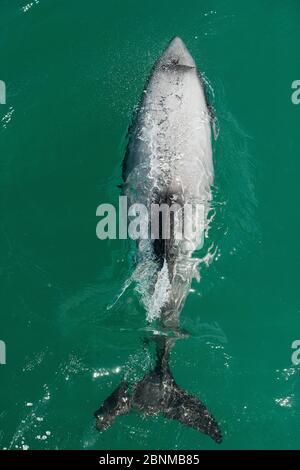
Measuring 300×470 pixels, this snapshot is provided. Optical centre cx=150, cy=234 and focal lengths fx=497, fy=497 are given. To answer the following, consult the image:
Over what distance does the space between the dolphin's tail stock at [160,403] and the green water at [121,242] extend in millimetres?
289

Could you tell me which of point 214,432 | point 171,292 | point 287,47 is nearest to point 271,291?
point 171,292

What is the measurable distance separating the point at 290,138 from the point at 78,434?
1118cm

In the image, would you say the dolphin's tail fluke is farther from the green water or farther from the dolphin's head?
the dolphin's head

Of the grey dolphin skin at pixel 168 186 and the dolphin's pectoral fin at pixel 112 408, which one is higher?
the grey dolphin skin at pixel 168 186

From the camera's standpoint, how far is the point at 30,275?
13641 millimetres

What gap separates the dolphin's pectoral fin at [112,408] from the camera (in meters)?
11.1

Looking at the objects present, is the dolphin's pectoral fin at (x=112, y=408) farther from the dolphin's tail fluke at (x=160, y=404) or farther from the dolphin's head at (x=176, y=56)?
the dolphin's head at (x=176, y=56)

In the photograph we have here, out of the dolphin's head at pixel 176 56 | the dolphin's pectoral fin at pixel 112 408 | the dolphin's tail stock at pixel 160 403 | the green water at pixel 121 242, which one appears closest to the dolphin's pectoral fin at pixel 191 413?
the dolphin's tail stock at pixel 160 403

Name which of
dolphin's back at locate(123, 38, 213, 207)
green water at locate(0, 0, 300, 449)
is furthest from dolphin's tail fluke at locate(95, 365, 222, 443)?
dolphin's back at locate(123, 38, 213, 207)

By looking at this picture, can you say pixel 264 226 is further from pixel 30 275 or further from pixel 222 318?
pixel 30 275

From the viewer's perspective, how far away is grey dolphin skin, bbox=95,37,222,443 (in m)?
11.4

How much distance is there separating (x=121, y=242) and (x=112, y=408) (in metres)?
4.61

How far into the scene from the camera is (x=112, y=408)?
36.7ft

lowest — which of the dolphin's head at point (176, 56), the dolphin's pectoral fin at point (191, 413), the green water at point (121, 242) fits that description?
the dolphin's pectoral fin at point (191, 413)
